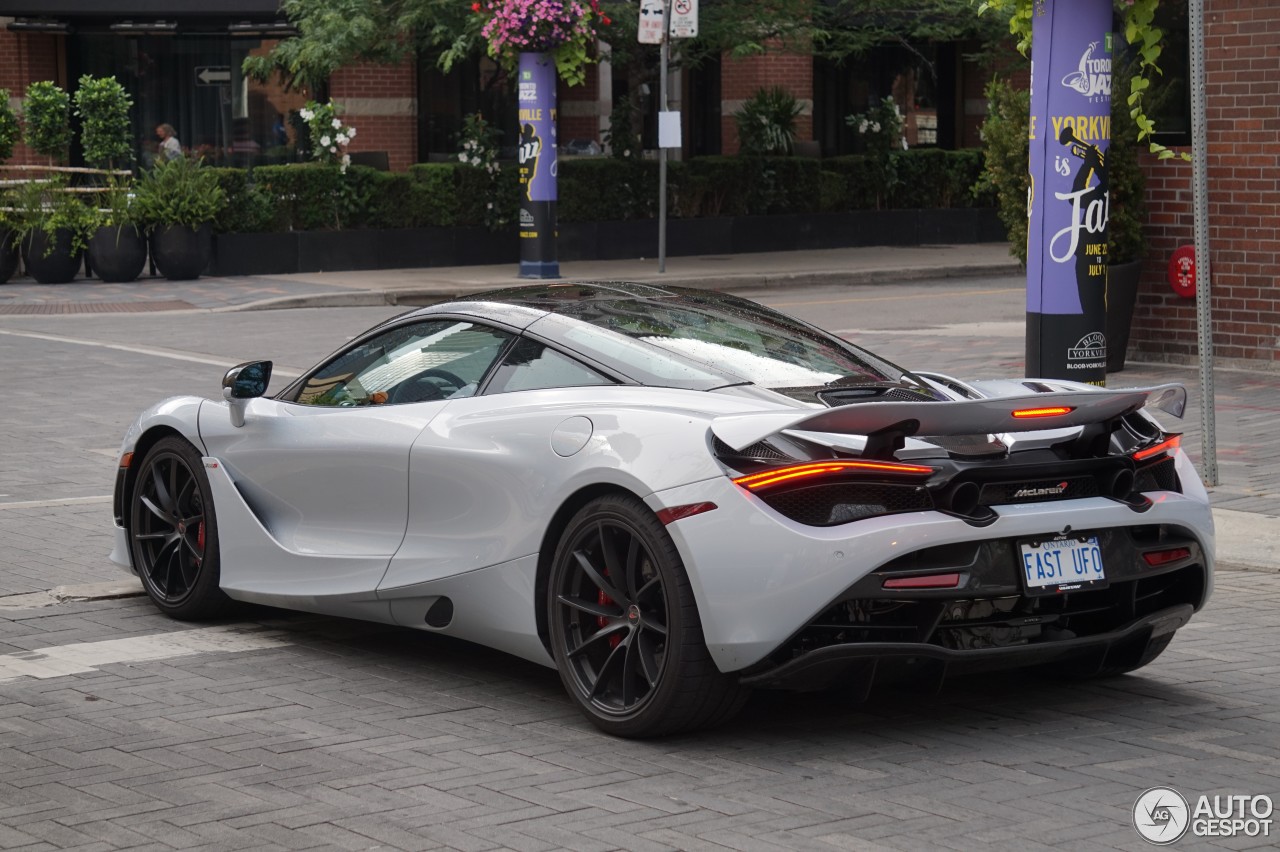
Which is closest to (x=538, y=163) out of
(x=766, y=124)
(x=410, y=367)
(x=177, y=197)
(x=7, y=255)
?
(x=177, y=197)

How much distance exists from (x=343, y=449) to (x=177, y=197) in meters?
18.3

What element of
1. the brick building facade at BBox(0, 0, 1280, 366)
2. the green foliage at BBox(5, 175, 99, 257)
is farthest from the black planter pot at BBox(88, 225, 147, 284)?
the brick building facade at BBox(0, 0, 1280, 366)

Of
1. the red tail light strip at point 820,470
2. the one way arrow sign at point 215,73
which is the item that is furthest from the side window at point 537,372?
the one way arrow sign at point 215,73

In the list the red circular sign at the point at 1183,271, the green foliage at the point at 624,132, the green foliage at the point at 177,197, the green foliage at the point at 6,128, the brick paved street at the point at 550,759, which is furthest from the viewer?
the green foliage at the point at 624,132

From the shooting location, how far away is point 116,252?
2388 cm

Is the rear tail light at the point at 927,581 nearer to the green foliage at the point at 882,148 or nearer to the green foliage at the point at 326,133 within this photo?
the green foliage at the point at 326,133

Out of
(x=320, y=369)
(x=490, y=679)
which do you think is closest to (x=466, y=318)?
(x=320, y=369)

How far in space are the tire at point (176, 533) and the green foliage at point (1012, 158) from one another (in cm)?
935

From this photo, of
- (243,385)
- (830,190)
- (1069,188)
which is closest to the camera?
(243,385)

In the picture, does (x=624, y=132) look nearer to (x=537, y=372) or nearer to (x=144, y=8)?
(x=144, y=8)

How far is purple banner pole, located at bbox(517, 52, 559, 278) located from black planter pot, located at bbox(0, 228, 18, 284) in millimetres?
6556

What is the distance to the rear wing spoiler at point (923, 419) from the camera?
528cm

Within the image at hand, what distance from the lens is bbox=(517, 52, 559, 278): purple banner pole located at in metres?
24.5

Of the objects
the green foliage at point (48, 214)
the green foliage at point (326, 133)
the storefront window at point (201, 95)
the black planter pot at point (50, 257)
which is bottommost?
the black planter pot at point (50, 257)
